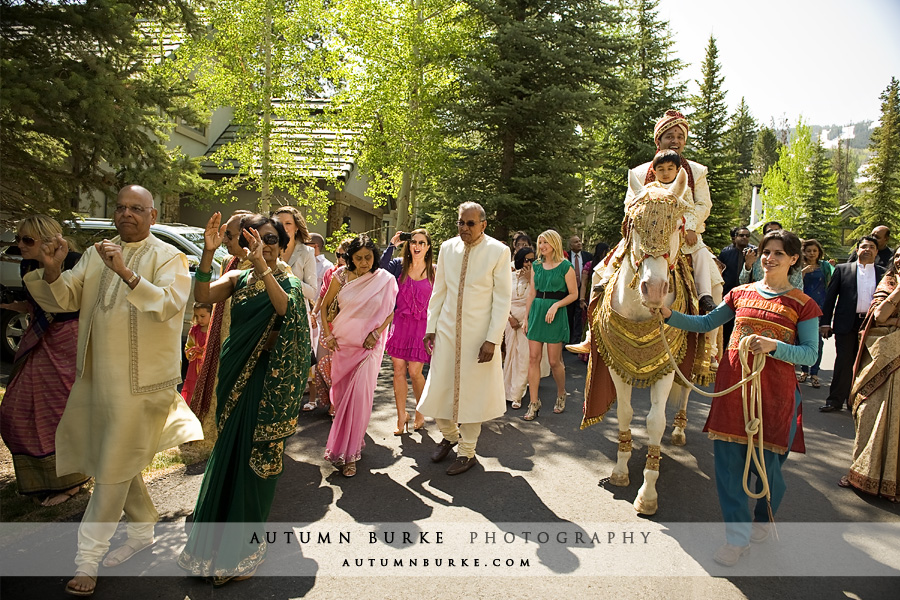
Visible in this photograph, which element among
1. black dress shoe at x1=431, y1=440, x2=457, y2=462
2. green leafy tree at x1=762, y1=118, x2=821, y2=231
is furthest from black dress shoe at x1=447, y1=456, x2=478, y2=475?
green leafy tree at x1=762, y1=118, x2=821, y2=231

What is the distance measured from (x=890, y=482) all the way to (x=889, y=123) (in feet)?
159

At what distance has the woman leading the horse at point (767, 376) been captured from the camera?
3.59 metres

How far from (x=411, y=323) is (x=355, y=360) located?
1108 millimetres

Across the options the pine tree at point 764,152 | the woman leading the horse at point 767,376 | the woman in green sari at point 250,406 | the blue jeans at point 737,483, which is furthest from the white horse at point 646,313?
the pine tree at point 764,152

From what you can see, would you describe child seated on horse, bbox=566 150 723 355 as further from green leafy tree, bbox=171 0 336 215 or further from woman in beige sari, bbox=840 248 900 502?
green leafy tree, bbox=171 0 336 215

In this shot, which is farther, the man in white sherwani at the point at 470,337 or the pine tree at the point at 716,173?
the pine tree at the point at 716,173

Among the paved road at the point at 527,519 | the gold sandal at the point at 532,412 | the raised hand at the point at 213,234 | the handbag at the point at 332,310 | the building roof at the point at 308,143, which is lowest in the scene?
the paved road at the point at 527,519

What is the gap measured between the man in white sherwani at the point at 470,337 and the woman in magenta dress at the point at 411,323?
913mm

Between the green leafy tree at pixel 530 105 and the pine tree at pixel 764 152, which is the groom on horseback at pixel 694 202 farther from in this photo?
the pine tree at pixel 764 152

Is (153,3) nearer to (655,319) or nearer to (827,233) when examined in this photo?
(655,319)

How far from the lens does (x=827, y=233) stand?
147ft

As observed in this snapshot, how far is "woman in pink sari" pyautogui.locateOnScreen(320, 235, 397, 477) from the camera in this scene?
512 centimetres

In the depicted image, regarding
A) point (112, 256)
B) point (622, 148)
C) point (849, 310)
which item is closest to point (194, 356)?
point (112, 256)

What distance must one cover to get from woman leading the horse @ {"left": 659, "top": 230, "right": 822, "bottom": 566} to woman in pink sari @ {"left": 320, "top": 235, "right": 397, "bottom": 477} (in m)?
2.66
